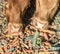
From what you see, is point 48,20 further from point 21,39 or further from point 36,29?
point 21,39

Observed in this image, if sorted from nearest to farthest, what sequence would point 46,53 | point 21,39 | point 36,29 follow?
point 46,53
point 21,39
point 36,29

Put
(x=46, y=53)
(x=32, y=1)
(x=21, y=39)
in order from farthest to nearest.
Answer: (x=32, y=1) < (x=21, y=39) < (x=46, y=53)

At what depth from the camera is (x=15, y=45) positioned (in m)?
1.75

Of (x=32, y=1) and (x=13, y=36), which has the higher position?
(x=32, y=1)

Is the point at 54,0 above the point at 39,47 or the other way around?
above

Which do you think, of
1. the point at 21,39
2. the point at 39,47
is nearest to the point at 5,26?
the point at 21,39

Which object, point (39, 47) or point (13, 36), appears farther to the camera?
point (13, 36)

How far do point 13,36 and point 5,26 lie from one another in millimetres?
178

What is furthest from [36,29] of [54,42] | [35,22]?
[54,42]

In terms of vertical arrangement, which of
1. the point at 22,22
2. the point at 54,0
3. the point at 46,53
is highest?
the point at 54,0

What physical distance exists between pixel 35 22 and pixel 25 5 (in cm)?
14

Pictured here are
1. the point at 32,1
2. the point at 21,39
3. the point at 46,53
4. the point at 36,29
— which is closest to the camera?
the point at 46,53

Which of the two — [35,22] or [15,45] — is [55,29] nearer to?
[35,22]

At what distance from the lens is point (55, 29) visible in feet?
6.36
